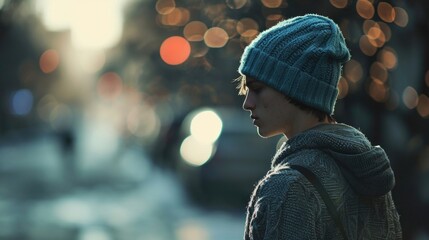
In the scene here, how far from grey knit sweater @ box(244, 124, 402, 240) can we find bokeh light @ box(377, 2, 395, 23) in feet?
15.5

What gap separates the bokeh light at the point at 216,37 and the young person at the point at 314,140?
20.3 feet

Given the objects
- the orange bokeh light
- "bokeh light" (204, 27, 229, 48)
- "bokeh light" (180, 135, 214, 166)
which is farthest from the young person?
"bokeh light" (180, 135, 214, 166)

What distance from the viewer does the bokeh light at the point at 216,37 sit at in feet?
31.4

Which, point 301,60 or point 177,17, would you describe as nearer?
point 301,60

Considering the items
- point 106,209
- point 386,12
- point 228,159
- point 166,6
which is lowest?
point 106,209

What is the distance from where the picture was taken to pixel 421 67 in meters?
7.85

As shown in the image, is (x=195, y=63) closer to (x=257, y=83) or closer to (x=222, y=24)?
(x=222, y=24)

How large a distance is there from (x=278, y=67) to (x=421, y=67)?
16.7 feet

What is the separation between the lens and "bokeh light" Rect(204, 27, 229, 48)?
9.57 meters

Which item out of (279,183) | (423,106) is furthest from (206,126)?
(279,183)

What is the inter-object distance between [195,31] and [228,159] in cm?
583

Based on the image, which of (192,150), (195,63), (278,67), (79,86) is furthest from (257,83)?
(79,86)

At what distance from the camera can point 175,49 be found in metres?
15.7

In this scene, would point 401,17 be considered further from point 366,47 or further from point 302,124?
point 302,124
